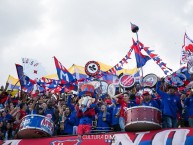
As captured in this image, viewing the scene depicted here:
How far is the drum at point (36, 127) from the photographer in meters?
14.0

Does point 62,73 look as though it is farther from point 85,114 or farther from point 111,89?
point 85,114

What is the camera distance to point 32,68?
22.9 meters

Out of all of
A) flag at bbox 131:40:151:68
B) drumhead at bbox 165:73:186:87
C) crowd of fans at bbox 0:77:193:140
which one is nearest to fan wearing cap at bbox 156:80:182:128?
crowd of fans at bbox 0:77:193:140

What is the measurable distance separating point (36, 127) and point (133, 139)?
2.91 m

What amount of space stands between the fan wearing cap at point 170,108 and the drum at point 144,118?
9.3 inches

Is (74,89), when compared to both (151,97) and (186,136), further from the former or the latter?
(186,136)

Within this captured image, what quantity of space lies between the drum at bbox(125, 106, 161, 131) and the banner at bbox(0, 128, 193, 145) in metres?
0.23

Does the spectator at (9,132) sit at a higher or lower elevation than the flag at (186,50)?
lower

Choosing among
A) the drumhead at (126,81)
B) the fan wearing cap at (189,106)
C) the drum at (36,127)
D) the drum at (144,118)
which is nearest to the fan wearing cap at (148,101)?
the drum at (144,118)

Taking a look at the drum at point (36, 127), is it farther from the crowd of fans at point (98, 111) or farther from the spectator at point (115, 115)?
the spectator at point (115, 115)

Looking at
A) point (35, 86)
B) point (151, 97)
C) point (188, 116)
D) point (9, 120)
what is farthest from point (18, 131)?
point (35, 86)

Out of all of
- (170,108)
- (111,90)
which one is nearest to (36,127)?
(170,108)

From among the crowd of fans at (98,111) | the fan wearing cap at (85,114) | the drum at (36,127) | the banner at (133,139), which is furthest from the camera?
the drum at (36,127)

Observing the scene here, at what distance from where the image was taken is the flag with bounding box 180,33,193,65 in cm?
1930
